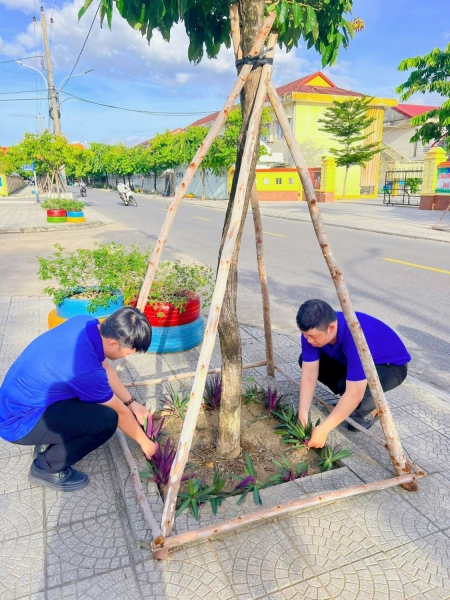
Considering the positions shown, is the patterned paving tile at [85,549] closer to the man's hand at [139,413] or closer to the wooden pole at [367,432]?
the man's hand at [139,413]

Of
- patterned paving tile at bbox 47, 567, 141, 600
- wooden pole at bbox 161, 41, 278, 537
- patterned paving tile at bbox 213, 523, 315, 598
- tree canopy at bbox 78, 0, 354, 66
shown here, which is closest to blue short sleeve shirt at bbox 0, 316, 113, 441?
wooden pole at bbox 161, 41, 278, 537

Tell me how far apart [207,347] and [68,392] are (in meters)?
0.87

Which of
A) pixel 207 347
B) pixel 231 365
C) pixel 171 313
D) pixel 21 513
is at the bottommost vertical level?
pixel 21 513

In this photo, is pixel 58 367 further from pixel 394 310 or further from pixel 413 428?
pixel 394 310

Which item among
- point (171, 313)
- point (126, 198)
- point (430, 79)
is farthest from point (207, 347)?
point (126, 198)

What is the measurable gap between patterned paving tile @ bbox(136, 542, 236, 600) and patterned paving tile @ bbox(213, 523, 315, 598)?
0.04m

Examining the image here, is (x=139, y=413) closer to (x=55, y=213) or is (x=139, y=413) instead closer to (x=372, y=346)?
(x=372, y=346)

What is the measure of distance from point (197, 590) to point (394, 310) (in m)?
4.79

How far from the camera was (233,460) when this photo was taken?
281cm

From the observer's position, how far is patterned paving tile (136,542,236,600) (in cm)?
189

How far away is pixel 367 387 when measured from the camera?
3029 millimetres

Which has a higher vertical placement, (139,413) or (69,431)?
(69,431)

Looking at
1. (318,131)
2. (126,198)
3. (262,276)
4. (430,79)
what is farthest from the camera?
(318,131)

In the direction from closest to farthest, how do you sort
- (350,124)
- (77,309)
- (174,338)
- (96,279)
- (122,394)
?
(122,394) → (174,338) → (77,309) → (96,279) → (350,124)
